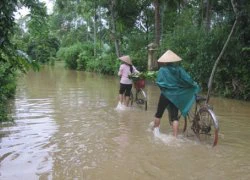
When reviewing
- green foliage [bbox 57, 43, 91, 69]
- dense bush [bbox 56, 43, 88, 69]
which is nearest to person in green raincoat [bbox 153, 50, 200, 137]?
green foliage [bbox 57, 43, 91, 69]

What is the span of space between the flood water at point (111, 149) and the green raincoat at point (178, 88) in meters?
0.69

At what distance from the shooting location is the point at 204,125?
24.0 feet

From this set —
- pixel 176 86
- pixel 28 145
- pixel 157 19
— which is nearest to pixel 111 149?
pixel 28 145

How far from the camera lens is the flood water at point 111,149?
5.57 m

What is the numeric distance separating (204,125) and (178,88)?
847 millimetres

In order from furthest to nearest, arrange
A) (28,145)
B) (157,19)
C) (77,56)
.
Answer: (77,56) → (157,19) → (28,145)

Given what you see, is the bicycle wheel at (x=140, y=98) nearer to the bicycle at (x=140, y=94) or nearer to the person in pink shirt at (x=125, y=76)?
the bicycle at (x=140, y=94)

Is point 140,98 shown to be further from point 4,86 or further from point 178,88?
point 4,86

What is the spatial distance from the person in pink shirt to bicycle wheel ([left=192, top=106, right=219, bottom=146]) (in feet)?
13.6

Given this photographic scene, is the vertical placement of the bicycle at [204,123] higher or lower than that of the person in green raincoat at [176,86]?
lower

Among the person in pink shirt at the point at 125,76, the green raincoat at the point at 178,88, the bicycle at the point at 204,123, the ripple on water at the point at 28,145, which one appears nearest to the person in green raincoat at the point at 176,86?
the green raincoat at the point at 178,88

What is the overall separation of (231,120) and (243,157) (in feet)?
12.0

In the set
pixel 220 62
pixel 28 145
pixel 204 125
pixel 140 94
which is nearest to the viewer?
pixel 28 145

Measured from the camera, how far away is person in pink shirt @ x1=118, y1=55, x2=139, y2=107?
1131 centimetres
